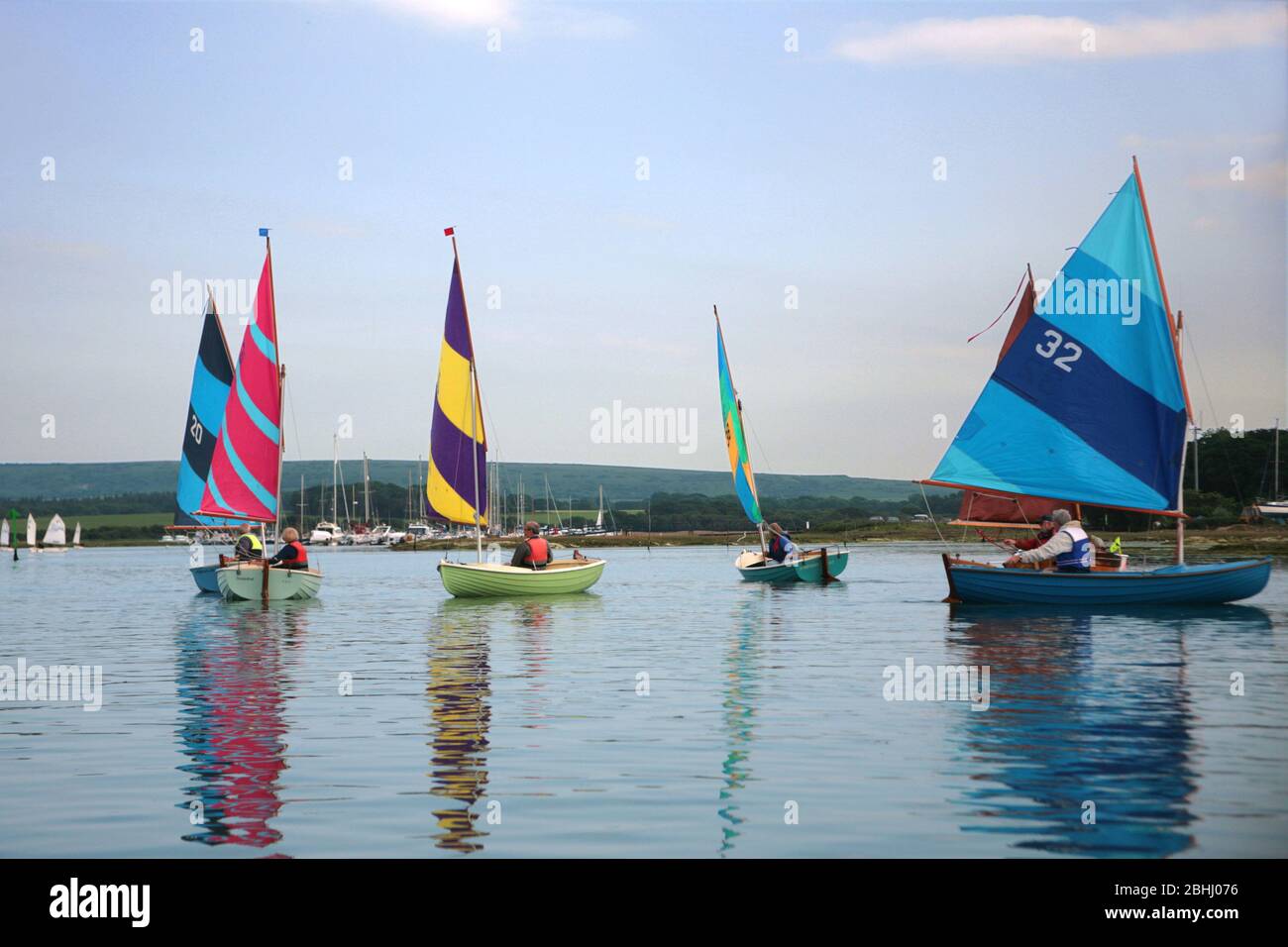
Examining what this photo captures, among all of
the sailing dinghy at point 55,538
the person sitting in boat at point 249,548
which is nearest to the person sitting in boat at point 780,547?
the person sitting in boat at point 249,548

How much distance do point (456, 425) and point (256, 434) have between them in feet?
25.7

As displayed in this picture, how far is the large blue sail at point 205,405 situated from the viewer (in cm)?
5278

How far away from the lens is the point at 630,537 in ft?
570

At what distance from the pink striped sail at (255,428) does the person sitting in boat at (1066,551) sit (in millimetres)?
24908

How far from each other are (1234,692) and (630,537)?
15669 centimetres

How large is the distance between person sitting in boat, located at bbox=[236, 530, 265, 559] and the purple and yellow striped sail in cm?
712

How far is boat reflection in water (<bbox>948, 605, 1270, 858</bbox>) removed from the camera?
32.0ft

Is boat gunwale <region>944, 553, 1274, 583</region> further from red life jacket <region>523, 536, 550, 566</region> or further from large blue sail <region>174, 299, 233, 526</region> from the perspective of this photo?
large blue sail <region>174, 299, 233, 526</region>

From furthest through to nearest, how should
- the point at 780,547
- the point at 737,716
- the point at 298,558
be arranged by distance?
1. the point at 780,547
2. the point at 298,558
3. the point at 737,716

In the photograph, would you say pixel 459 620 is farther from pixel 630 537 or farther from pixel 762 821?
pixel 630 537

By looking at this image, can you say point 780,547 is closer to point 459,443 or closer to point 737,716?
point 459,443

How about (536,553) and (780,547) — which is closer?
(536,553)

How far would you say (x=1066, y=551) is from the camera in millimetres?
32594

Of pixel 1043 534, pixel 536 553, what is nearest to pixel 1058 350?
pixel 1043 534
